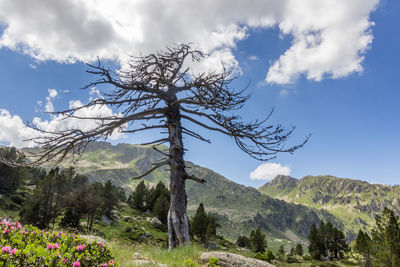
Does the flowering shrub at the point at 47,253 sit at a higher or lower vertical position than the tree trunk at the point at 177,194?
lower

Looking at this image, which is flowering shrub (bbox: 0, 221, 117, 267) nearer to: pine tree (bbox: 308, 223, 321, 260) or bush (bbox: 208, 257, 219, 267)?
bush (bbox: 208, 257, 219, 267)

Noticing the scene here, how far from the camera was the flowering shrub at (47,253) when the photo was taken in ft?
10.8

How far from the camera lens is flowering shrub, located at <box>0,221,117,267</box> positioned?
3291 millimetres

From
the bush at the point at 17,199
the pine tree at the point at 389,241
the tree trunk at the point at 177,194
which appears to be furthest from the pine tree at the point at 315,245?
the tree trunk at the point at 177,194

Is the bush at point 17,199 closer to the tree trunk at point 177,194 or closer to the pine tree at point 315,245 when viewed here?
the tree trunk at point 177,194

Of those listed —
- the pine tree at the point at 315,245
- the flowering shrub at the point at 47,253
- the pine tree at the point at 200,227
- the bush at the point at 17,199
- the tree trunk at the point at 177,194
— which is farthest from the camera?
the pine tree at the point at 315,245

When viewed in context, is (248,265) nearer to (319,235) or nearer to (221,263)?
(221,263)

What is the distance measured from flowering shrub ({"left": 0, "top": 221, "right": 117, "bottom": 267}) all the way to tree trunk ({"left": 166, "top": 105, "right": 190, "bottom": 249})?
7.04 feet

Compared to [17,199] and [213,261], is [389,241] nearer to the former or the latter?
[213,261]

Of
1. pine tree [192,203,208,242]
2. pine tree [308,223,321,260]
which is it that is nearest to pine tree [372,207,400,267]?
pine tree [192,203,208,242]

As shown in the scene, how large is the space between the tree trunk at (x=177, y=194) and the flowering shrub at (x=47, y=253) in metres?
2.15

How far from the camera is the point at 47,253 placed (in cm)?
351

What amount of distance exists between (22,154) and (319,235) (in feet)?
315

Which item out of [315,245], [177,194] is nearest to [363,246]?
[315,245]
